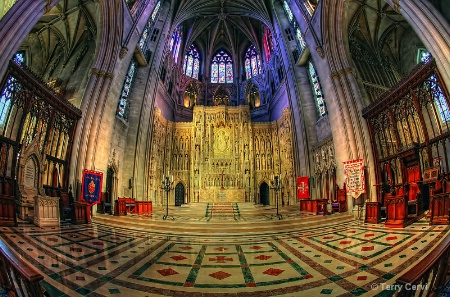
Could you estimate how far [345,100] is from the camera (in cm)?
1359

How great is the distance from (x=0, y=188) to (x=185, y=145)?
17072mm

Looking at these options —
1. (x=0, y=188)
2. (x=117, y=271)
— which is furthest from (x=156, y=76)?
(x=117, y=271)

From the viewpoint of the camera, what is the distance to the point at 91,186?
39.6ft

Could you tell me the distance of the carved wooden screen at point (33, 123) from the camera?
9047 mm

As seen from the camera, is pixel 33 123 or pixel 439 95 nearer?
pixel 439 95

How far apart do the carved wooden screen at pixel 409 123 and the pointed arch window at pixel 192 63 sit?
78.6 feet

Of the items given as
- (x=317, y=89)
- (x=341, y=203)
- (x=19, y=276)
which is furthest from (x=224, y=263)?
(x=317, y=89)

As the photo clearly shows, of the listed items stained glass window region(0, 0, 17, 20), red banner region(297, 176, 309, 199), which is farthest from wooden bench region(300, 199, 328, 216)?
stained glass window region(0, 0, 17, 20)

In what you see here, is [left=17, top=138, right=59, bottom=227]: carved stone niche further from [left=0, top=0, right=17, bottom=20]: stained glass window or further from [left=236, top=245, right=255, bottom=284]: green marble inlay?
[left=236, top=245, right=255, bottom=284]: green marble inlay

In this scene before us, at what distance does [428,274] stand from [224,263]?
3288 millimetres

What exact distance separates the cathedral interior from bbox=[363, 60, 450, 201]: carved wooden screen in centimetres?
10

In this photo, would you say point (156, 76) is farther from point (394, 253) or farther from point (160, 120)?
point (394, 253)

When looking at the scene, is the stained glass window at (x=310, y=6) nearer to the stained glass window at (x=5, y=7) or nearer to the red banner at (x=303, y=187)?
the red banner at (x=303, y=187)

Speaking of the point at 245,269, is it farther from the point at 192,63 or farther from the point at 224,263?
the point at 192,63
